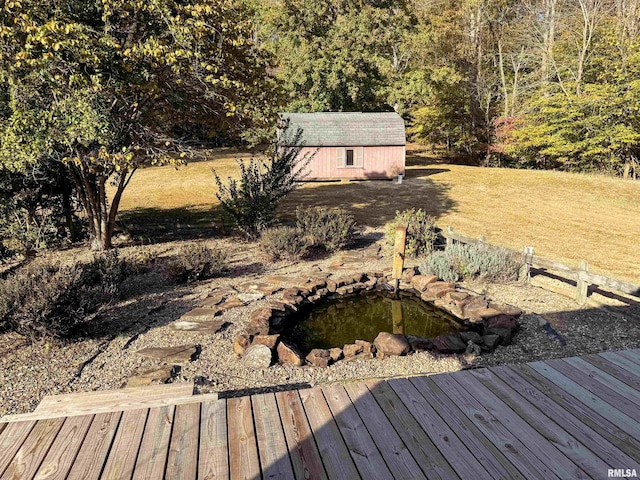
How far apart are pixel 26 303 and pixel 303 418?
4.28m

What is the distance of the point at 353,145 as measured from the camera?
23484mm

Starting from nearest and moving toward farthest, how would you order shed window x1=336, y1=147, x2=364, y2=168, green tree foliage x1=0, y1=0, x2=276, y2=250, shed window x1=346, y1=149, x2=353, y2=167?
1. green tree foliage x1=0, y1=0, x2=276, y2=250
2. shed window x1=336, y1=147, x2=364, y2=168
3. shed window x1=346, y1=149, x2=353, y2=167

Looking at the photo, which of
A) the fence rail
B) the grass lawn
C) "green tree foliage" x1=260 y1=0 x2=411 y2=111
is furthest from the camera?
"green tree foliage" x1=260 y1=0 x2=411 y2=111

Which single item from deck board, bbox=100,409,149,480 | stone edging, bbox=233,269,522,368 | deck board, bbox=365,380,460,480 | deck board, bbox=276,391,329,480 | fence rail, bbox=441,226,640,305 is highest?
deck board, bbox=100,409,149,480

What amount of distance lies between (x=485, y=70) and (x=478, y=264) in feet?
105

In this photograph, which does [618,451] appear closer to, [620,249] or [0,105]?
[0,105]

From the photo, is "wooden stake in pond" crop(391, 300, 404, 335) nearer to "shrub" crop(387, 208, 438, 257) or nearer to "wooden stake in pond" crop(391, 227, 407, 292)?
"wooden stake in pond" crop(391, 227, 407, 292)

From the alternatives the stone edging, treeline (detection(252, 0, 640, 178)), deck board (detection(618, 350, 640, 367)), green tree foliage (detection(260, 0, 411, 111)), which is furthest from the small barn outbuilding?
deck board (detection(618, 350, 640, 367))

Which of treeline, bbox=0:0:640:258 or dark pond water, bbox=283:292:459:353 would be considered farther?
treeline, bbox=0:0:640:258

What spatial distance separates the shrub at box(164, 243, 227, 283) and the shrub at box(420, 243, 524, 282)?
14.5 ft

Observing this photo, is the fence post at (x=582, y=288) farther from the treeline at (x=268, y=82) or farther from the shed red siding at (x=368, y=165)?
the shed red siding at (x=368, y=165)

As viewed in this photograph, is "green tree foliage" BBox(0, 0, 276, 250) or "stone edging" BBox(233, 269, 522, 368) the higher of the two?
"green tree foliage" BBox(0, 0, 276, 250)

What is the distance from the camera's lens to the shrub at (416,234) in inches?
392

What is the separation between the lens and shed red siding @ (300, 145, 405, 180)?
23609 millimetres
